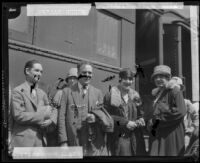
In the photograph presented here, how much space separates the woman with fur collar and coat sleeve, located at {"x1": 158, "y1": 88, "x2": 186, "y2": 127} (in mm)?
167

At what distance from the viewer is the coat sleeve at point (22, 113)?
2575 millimetres

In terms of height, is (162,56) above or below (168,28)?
below

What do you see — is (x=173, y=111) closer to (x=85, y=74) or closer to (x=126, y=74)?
(x=126, y=74)

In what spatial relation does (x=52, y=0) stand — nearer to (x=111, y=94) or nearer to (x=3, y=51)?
(x=3, y=51)

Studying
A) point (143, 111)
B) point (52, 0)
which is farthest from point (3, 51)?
point (143, 111)

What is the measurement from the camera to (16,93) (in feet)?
8.55

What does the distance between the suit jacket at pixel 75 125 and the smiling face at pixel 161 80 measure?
46 cm

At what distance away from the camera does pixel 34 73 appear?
2.61m

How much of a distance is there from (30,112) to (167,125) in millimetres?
1046

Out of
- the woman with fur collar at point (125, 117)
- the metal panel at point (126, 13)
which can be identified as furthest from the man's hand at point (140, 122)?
the metal panel at point (126, 13)

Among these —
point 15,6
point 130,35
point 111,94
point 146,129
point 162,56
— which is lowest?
point 146,129

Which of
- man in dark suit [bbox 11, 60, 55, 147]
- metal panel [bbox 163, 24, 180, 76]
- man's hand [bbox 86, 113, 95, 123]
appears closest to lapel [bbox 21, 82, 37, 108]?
man in dark suit [bbox 11, 60, 55, 147]

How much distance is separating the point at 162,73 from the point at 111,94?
43 cm

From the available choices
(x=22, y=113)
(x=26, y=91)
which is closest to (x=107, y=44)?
(x=26, y=91)
